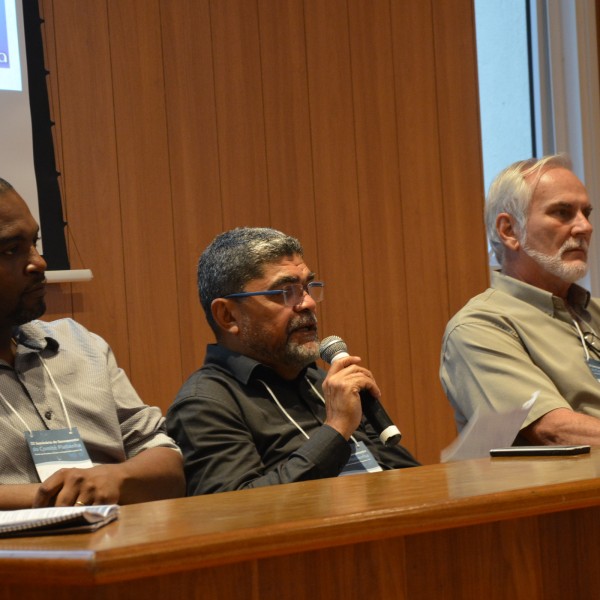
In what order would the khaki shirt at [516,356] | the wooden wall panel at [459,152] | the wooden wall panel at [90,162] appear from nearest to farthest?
the khaki shirt at [516,356]
the wooden wall panel at [90,162]
the wooden wall panel at [459,152]

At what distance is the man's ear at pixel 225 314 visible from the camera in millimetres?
2633

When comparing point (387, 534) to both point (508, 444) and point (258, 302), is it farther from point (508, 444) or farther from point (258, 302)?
point (258, 302)

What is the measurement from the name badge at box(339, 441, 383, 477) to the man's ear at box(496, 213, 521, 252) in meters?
0.97

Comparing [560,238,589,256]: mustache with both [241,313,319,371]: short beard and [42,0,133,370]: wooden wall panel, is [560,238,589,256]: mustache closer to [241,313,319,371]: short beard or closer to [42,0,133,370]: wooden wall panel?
[241,313,319,371]: short beard

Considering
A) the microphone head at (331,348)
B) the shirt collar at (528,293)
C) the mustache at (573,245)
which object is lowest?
the microphone head at (331,348)

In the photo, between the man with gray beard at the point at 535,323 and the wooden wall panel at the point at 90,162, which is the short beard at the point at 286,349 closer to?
the man with gray beard at the point at 535,323

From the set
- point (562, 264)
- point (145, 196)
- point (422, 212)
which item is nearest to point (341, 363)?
point (562, 264)

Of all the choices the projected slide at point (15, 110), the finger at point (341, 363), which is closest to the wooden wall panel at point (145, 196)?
the projected slide at point (15, 110)

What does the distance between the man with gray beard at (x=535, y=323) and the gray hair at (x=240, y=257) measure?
62cm

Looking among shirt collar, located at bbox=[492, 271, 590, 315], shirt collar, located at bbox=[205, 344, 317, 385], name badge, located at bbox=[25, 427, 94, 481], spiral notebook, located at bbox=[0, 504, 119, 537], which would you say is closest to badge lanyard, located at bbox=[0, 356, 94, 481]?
name badge, located at bbox=[25, 427, 94, 481]

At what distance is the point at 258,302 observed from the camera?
2600 mm

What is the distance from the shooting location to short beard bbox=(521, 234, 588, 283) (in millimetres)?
3035

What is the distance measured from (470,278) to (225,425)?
2.14 m

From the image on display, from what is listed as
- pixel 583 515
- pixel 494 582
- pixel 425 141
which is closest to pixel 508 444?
pixel 583 515
